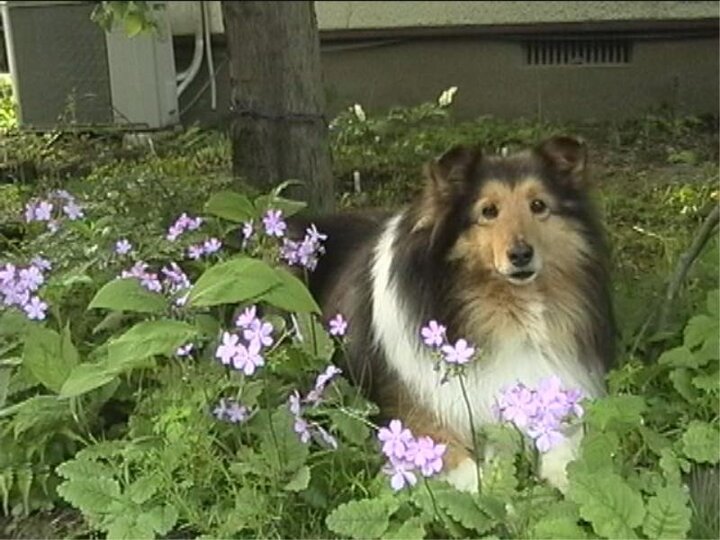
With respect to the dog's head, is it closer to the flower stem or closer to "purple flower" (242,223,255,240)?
the flower stem

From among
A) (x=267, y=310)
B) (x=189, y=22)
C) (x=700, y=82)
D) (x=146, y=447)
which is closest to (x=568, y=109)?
(x=700, y=82)

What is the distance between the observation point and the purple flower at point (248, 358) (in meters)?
2.66

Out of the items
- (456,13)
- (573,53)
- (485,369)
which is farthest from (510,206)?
(573,53)

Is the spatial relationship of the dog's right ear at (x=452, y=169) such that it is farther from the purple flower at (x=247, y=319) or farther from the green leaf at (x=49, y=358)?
the green leaf at (x=49, y=358)

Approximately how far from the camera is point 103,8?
13.9ft

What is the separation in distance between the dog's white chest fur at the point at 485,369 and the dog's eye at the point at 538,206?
24cm

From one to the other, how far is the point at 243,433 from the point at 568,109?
570cm

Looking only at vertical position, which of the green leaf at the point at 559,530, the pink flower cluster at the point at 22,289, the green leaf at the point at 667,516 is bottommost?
the green leaf at the point at 559,530

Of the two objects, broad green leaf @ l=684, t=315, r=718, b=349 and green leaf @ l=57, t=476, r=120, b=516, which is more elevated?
broad green leaf @ l=684, t=315, r=718, b=349

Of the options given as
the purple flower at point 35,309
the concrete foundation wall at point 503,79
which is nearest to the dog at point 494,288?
the purple flower at point 35,309

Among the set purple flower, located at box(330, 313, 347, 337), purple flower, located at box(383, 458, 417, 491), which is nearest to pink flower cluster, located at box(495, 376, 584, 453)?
purple flower, located at box(383, 458, 417, 491)

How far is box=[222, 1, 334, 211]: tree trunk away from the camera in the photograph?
4641 mm

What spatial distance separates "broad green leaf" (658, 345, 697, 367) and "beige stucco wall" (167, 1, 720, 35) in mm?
5295

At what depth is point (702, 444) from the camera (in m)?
2.79
